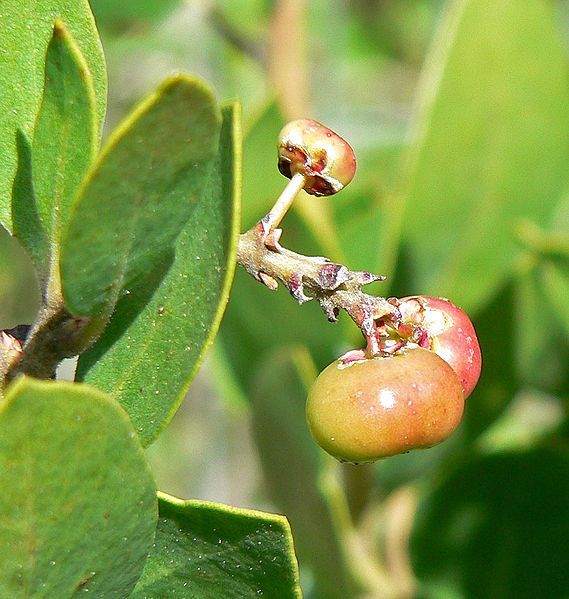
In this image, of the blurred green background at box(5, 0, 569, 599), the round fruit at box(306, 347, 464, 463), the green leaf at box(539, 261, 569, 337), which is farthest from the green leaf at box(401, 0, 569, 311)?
the round fruit at box(306, 347, 464, 463)

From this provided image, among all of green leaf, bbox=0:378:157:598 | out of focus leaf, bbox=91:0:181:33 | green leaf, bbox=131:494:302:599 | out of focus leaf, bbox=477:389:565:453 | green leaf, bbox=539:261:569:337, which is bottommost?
out of focus leaf, bbox=477:389:565:453

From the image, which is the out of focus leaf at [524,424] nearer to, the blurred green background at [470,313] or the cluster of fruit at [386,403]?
the blurred green background at [470,313]

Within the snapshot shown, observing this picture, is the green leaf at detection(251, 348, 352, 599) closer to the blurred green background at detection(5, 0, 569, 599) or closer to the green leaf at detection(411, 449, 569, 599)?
the blurred green background at detection(5, 0, 569, 599)

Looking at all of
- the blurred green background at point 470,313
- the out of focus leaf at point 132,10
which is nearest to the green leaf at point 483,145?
the blurred green background at point 470,313

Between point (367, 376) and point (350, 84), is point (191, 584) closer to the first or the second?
point (367, 376)

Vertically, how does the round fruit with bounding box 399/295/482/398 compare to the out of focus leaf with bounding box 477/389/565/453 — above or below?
above

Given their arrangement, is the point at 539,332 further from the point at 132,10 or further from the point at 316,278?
the point at 132,10

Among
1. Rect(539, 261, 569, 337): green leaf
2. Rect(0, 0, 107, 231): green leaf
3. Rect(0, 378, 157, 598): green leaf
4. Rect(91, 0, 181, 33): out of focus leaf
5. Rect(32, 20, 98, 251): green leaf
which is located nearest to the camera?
Rect(0, 378, 157, 598): green leaf
